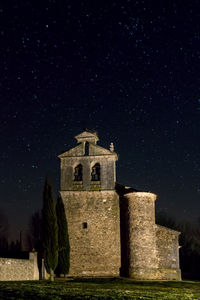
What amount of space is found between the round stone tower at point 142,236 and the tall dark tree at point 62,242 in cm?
463

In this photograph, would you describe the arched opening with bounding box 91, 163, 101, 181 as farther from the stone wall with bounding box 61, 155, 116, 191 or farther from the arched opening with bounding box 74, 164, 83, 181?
the arched opening with bounding box 74, 164, 83, 181

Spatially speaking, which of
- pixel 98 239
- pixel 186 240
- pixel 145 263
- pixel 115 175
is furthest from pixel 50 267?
pixel 186 240

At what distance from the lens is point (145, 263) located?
28094 mm

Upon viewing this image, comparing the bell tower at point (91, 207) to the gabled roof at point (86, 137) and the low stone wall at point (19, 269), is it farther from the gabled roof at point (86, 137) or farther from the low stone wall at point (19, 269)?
the low stone wall at point (19, 269)

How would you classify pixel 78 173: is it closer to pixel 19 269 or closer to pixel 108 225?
pixel 108 225

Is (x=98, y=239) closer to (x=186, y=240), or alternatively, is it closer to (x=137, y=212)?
(x=137, y=212)

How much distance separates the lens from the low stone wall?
21938mm

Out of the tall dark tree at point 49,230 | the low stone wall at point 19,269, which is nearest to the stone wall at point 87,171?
the tall dark tree at point 49,230


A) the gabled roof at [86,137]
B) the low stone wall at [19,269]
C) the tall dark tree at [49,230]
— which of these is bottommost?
the low stone wall at [19,269]

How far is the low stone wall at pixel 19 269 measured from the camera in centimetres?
2194

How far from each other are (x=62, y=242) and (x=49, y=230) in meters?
2.34

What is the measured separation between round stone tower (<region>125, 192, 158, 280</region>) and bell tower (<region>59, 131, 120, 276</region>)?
4.14ft

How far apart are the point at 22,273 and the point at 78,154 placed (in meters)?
10.9

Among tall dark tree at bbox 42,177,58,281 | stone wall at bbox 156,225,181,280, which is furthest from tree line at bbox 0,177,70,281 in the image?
stone wall at bbox 156,225,181,280
